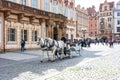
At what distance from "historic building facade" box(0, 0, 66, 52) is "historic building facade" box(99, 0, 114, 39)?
208 feet

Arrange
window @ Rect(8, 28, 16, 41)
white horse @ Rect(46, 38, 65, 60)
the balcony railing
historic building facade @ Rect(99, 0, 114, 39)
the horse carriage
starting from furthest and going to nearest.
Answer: historic building facade @ Rect(99, 0, 114, 39) < window @ Rect(8, 28, 16, 41) < the balcony railing < white horse @ Rect(46, 38, 65, 60) < the horse carriage

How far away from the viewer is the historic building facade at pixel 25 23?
2857 cm

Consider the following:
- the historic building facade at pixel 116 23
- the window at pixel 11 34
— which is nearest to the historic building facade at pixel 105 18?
the historic building facade at pixel 116 23

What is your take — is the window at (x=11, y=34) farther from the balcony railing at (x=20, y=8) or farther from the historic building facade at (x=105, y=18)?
the historic building facade at (x=105, y=18)

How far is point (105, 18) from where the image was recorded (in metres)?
106

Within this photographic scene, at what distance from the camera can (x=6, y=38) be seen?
1158 inches

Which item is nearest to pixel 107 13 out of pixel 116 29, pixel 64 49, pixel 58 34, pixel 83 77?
pixel 116 29

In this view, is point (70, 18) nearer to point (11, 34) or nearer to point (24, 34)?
point (24, 34)

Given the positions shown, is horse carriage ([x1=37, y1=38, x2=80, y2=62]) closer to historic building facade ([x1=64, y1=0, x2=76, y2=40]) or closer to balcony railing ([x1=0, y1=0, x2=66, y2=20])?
balcony railing ([x1=0, y1=0, x2=66, y2=20])

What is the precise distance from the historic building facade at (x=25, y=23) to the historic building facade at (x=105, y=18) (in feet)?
208

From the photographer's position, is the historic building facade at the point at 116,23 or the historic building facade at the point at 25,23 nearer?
the historic building facade at the point at 25,23

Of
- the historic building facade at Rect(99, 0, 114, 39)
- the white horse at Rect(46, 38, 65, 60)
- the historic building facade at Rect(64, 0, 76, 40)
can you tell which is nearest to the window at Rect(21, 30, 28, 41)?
the white horse at Rect(46, 38, 65, 60)

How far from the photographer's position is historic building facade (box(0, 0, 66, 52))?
28.6 m

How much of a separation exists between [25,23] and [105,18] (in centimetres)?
7613
